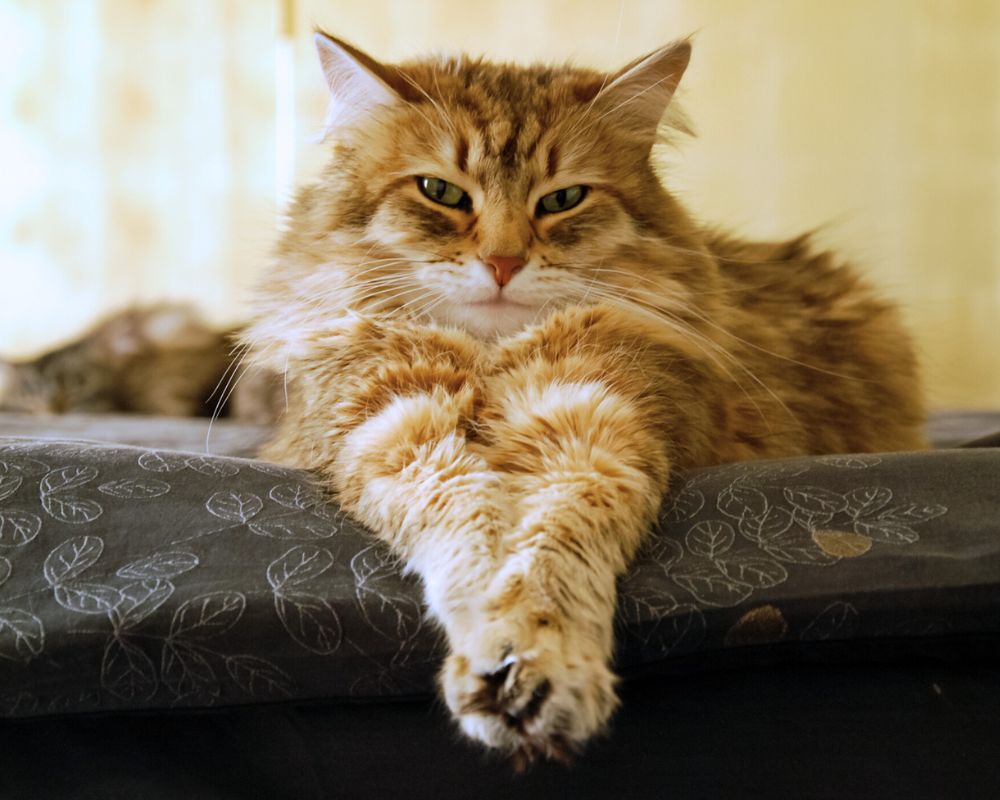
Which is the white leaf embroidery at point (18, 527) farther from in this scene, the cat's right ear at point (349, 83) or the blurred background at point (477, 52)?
the blurred background at point (477, 52)

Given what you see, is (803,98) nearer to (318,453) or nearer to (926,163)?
(926,163)

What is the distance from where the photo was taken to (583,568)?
93 cm

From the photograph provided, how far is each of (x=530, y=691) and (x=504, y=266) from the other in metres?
0.63

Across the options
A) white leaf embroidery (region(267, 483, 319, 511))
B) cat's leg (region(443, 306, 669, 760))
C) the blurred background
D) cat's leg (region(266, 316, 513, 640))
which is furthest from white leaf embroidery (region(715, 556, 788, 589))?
the blurred background

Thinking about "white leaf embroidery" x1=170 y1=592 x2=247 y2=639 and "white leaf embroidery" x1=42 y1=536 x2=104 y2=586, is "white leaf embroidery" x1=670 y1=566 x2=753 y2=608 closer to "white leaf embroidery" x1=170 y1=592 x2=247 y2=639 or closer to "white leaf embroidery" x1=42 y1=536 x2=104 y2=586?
"white leaf embroidery" x1=170 y1=592 x2=247 y2=639

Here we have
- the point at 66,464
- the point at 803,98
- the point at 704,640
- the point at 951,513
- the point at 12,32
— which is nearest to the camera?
the point at 704,640

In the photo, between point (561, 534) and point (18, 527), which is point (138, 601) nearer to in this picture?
point (18, 527)

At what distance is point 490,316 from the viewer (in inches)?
51.5

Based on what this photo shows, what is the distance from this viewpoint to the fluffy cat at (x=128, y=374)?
117 inches

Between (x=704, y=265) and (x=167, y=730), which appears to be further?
(x=704, y=265)

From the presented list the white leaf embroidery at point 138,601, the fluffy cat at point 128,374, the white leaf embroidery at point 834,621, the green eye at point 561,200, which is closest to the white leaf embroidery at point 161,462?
the white leaf embroidery at point 138,601

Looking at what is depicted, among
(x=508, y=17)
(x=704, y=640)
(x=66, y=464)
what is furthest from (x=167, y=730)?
(x=508, y=17)

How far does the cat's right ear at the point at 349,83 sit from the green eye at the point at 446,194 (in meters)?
0.16

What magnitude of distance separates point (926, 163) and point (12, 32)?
3.77 meters
